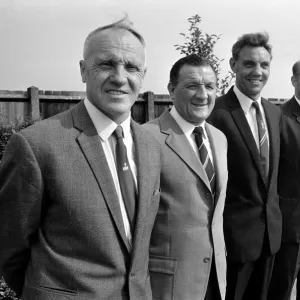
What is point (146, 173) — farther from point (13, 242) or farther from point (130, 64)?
point (13, 242)

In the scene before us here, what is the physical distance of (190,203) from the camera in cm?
290

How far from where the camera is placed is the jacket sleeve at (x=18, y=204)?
2.05 m

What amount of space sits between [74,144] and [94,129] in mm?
125

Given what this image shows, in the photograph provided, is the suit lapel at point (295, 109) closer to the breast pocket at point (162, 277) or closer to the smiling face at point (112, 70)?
the breast pocket at point (162, 277)

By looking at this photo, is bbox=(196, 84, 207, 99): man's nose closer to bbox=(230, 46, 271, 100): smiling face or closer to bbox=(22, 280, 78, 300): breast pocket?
bbox=(230, 46, 271, 100): smiling face

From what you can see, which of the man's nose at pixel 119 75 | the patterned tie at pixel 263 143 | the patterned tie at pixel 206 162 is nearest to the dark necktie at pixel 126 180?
the man's nose at pixel 119 75

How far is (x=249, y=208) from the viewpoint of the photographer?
143 inches

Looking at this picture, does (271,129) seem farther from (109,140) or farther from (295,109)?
(109,140)

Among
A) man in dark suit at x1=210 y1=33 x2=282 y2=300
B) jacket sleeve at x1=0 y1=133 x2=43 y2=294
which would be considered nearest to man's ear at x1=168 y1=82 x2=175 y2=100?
man in dark suit at x1=210 y1=33 x2=282 y2=300

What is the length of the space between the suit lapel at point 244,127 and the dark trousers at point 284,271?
0.90 m

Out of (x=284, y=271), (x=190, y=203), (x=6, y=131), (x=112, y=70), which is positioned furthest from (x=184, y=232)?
(x=6, y=131)

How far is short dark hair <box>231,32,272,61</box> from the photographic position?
3910 mm

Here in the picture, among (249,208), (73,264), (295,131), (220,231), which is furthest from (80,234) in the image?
(295,131)

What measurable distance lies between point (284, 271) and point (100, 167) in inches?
103
